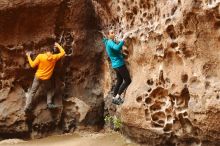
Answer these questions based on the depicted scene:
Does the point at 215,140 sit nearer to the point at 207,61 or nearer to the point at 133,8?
the point at 207,61

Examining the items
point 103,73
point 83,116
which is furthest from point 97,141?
point 103,73

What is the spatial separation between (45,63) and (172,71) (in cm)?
337

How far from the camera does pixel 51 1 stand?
873 centimetres

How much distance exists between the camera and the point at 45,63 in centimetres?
866

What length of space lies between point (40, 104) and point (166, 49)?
3.71 metres

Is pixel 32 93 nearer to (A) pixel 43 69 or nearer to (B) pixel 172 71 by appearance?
(A) pixel 43 69

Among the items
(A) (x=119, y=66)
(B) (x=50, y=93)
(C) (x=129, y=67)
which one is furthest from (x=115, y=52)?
(B) (x=50, y=93)

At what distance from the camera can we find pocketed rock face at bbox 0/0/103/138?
29.0ft

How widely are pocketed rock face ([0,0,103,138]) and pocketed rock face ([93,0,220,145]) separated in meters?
1.48

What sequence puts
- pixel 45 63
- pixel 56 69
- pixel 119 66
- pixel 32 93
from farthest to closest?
pixel 56 69 → pixel 32 93 → pixel 45 63 → pixel 119 66

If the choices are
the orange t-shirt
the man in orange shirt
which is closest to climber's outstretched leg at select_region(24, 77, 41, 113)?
the man in orange shirt

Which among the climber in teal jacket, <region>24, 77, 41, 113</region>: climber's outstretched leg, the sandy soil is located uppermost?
the climber in teal jacket

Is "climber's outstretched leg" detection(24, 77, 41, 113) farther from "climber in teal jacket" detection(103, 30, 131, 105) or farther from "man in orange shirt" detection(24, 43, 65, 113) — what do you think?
"climber in teal jacket" detection(103, 30, 131, 105)

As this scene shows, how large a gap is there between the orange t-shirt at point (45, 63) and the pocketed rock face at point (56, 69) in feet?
0.94
